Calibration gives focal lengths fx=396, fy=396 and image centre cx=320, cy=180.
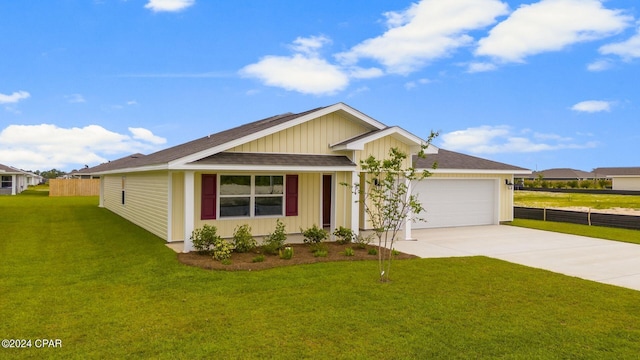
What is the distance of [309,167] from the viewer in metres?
11.5

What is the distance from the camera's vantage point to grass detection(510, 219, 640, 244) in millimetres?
13984

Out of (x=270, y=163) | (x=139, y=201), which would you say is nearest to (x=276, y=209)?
(x=270, y=163)

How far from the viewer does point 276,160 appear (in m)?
11.4

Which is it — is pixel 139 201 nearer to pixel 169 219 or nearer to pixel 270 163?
pixel 169 219

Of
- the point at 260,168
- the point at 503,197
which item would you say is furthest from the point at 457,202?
the point at 260,168

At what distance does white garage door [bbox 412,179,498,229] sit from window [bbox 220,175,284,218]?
19.4ft

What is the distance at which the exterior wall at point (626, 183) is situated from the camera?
52531 millimetres

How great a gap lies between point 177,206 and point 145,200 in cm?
380

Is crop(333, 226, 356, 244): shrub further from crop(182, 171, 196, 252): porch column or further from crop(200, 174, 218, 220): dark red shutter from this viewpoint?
crop(182, 171, 196, 252): porch column

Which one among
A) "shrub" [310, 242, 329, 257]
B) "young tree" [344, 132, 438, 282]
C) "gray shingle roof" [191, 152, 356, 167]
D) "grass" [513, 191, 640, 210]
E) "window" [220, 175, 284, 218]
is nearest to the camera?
"young tree" [344, 132, 438, 282]

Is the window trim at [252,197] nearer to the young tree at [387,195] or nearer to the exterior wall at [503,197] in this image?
the young tree at [387,195]

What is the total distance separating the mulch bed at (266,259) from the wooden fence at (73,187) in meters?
34.2

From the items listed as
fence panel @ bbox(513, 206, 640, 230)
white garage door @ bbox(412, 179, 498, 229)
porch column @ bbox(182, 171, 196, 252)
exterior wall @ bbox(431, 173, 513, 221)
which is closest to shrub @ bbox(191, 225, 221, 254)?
porch column @ bbox(182, 171, 196, 252)

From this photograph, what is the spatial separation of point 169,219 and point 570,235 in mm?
13934
